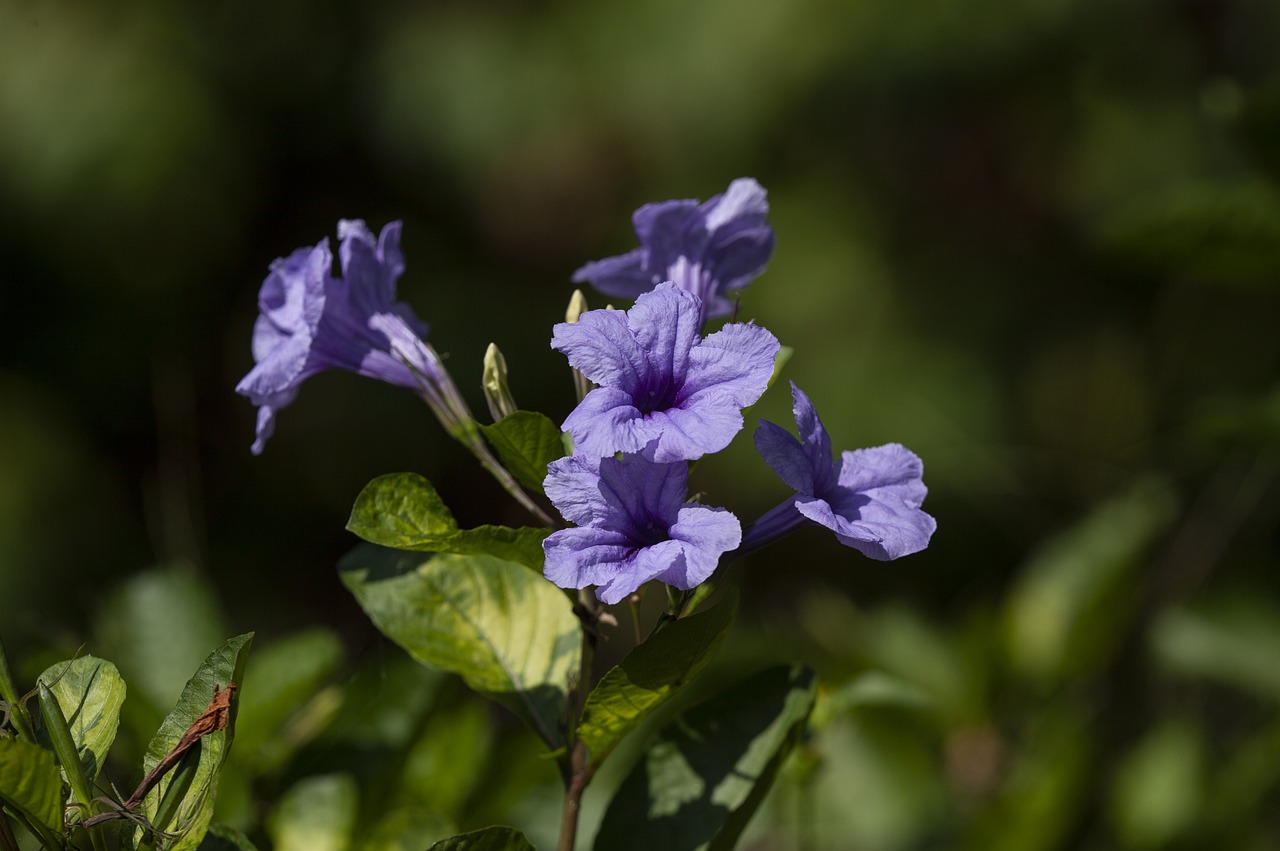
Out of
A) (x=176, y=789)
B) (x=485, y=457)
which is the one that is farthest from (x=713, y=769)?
(x=176, y=789)

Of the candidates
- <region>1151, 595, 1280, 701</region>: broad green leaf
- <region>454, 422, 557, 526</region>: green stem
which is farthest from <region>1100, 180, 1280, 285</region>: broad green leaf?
<region>454, 422, 557, 526</region>: green stem

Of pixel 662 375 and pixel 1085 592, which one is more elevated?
pixel 662 375

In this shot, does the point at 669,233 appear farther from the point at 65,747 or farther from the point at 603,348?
the point at 65,747

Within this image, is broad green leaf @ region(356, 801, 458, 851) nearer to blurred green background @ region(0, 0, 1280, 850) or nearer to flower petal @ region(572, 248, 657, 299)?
flower petal @ region(572, 248, 657, 299)

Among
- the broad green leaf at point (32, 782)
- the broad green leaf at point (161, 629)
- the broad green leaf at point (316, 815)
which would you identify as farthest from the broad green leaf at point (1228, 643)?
the broad green leaf at point (32, 782)

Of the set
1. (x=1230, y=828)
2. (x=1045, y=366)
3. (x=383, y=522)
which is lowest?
(x=1045, y=366)

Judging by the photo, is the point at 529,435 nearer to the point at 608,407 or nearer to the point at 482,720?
the point at 608,407

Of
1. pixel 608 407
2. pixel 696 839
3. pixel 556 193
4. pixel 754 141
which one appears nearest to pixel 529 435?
pixel 608 407

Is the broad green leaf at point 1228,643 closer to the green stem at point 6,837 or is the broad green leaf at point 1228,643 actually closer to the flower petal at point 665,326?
the flower petal at point 665,326
